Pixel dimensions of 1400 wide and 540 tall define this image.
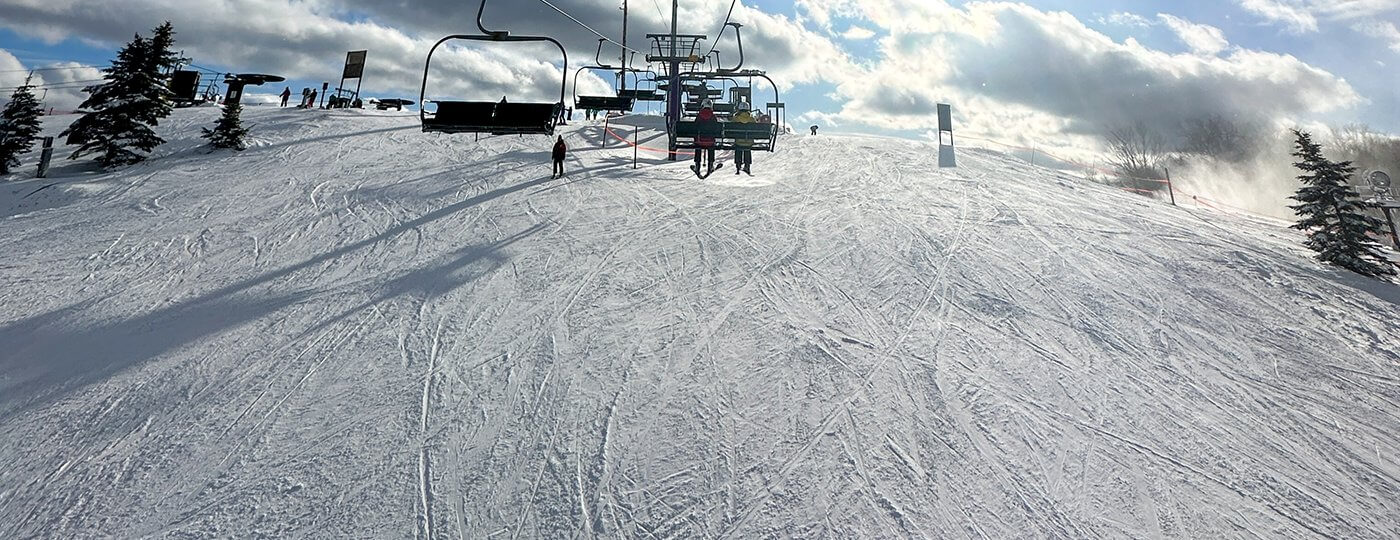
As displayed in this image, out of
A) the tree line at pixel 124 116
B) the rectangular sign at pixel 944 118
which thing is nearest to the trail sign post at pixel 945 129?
the rectangular sign at pixel 944 118

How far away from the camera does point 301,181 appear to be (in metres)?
13.2

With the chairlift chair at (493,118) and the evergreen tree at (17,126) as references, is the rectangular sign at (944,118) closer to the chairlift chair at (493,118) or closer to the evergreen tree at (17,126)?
the chairlift chair at (493,118)

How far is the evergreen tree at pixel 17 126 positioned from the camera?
Answer: 14.6m

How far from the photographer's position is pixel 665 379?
544 centimetres

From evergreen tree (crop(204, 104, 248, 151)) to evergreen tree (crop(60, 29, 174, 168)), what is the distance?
4.41 feet

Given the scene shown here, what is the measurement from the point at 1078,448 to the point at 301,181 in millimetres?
16247

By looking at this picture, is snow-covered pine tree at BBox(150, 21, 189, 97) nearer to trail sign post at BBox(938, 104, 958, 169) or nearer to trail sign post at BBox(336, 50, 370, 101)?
trail sign post at BBox(336, 50, 370, 101)

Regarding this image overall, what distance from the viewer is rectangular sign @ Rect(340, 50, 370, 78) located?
29.1 metres

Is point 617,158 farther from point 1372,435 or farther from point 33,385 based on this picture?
point 1372,435

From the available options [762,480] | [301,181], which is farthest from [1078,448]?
[301,181]

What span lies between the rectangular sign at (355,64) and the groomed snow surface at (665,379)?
20.8 m

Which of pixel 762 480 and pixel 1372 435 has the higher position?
pixel 1372 435

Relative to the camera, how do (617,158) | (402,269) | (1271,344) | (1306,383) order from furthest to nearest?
(617,158) → (402,269) → (1271,344) → (1306,383)

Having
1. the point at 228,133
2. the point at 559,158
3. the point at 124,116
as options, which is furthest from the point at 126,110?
the point at 559,158
